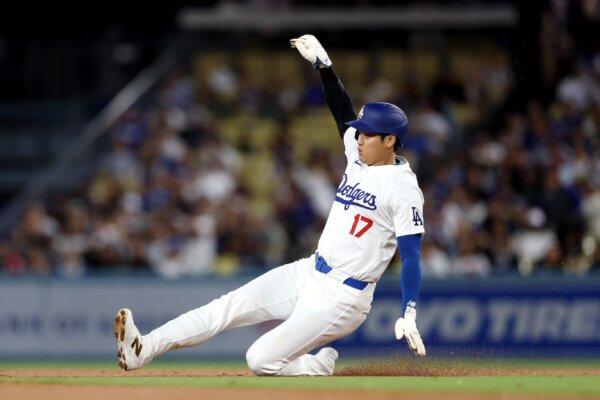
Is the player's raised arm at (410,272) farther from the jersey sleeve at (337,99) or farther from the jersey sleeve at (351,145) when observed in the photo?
the jersey sleeve at (337,99)

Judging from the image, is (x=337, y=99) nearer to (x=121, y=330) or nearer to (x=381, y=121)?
(x=381, y=121)

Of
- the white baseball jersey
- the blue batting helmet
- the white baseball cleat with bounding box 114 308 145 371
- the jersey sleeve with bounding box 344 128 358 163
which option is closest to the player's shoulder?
the white baseball jersey

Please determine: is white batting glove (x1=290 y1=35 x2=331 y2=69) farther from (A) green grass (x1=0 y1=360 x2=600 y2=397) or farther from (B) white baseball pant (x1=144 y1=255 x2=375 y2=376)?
(A) green grass (x1=0 y1=360 x2=600 y2=397)

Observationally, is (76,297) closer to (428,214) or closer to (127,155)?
(127,155)

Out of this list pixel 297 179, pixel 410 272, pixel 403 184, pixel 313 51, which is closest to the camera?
pixel 410 272

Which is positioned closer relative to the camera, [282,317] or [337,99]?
[282,317]

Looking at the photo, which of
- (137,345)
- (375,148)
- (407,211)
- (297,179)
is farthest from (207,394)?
(297,179)
